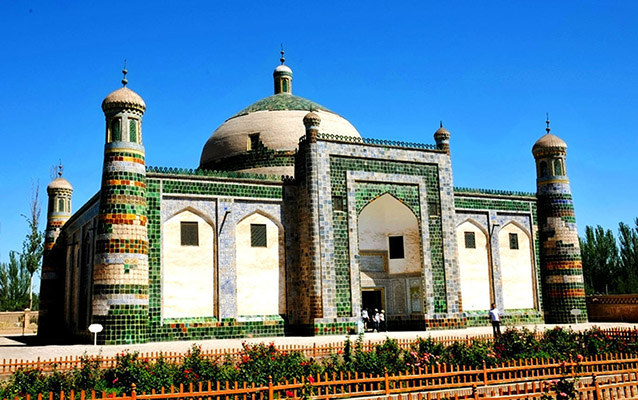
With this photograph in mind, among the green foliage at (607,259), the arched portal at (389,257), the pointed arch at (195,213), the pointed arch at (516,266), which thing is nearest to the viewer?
the pointed arch at (195,213)

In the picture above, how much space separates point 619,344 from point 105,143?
48.4 ft

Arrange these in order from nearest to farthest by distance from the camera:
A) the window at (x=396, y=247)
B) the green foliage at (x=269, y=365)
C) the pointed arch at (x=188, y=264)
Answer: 1. the green foliage at (x=269, y=365)
2. the pointed arch at (x=188, y=264)
3. the window at (x=396, y=247)

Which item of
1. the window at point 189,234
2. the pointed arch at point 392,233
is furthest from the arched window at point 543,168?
the window at point 189,234

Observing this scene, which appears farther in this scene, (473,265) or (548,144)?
(548,144)

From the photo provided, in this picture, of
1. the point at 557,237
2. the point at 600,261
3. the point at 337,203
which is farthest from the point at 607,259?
the point at 337,203

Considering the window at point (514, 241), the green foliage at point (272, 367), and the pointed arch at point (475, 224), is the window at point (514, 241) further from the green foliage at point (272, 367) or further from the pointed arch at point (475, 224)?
the green foliage at point (272, 367)

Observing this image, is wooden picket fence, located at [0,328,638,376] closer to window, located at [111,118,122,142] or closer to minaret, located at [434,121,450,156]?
window, located at [111,118,122,142]

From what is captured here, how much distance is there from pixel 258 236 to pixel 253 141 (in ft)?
19.8

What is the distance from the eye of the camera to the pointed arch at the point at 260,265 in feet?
67.3

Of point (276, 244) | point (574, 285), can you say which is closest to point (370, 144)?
point (276, 244)

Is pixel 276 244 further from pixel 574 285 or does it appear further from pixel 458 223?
pixel 574 285

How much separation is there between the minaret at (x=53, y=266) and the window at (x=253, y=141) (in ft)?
30.0

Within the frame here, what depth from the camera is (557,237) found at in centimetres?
2589

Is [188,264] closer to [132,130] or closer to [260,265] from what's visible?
[260,265]
